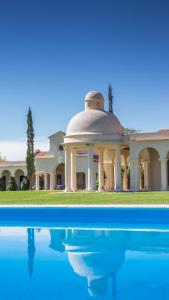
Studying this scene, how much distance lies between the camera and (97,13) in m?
22.6

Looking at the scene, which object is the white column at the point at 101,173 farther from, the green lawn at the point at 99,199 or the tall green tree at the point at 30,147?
the tall green tree at the point at 30,147

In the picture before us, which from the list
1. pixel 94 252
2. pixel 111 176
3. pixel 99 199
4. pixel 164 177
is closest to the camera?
pixel 94 252

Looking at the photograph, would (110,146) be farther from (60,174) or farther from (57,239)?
(60,174)

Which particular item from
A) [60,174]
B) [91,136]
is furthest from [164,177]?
[60,174]

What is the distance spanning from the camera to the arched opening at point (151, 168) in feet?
138

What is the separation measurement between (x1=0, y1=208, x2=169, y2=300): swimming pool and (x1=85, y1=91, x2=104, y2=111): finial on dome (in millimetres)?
21603

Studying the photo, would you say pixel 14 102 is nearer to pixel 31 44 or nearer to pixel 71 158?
pixel 31 44

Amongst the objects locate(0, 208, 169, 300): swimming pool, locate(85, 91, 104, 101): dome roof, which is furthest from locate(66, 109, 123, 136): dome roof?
locate(0, 208, 169, 300): swimming pool

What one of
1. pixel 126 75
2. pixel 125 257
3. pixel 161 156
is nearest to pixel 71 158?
pixel 161 156

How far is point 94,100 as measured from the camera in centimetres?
4144

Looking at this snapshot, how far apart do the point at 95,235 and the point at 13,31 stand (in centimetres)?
1179

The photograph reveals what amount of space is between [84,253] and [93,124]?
1042 inches

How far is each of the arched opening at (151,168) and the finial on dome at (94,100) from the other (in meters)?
5.88

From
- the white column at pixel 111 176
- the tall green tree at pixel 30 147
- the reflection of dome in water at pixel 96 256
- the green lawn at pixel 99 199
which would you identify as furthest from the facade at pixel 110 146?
the reflection of dome in water at pixel 96 256
